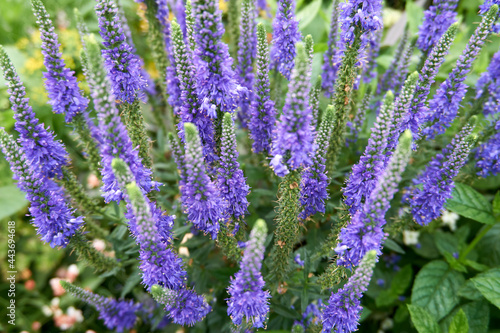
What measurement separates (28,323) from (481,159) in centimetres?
509

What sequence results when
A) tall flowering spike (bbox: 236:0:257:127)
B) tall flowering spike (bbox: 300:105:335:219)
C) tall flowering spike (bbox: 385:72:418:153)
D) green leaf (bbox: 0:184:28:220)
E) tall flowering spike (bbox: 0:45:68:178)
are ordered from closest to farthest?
tall flowering spike (bbox: 385:72:418:153) < tall flowering spike (bbox: 0:45:68:178) < tall flowering spike (bbox: 300:105:335:219) < tall flowering spike (bbox: 236:0:257:127) < green leaf (bbox: 0:184:28:220)

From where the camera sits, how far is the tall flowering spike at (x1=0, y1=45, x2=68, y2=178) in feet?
7.21

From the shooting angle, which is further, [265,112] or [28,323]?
[28,323]

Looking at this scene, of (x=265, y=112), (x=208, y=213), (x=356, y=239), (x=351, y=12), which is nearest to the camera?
(x=356, y=239)

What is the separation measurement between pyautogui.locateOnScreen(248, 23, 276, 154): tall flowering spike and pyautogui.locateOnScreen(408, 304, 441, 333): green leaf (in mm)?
1644

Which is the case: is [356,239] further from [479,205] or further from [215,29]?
[479,205]

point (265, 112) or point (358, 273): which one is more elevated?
point (265, 112)

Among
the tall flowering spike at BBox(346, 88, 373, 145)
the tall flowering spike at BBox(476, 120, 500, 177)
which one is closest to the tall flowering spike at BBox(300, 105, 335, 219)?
the tall flowering spike at BBox(346, 88, 373, 145)

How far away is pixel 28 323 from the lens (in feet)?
14.0

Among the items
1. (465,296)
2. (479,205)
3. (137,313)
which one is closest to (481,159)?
(479,205)

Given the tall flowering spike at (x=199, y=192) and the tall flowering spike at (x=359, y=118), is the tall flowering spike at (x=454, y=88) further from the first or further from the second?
the tall flowering spike at (x=199, y=192)

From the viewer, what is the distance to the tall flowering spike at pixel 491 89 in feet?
9.93

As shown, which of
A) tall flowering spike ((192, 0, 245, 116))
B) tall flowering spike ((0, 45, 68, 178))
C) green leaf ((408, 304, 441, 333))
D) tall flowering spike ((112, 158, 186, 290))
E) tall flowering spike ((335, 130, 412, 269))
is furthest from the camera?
green leaf ((408, 304, 441, 333))

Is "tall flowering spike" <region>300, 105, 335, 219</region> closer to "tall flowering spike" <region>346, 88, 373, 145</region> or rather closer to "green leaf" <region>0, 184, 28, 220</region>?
"tall flowering spike" <region>346, 88, 373, 145</region>
